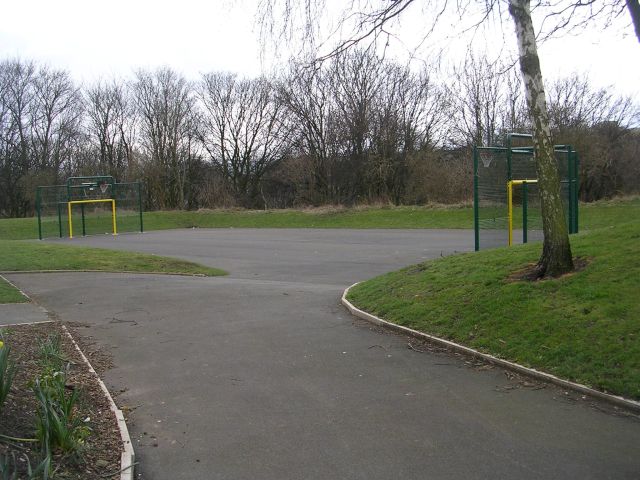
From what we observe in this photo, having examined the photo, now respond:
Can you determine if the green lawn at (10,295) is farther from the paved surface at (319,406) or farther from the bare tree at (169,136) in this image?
the bare tree at (169,136)

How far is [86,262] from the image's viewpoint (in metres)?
17.2

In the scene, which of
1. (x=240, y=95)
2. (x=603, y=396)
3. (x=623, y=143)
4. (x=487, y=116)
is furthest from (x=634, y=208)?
(x=240, y=95)

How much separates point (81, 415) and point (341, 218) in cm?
3471

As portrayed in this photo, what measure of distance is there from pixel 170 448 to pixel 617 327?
463cm

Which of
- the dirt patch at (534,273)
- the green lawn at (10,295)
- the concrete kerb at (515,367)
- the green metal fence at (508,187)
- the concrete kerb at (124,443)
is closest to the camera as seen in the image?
the concrete kerb at (124,443)

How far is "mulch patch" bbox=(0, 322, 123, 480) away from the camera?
3689mm

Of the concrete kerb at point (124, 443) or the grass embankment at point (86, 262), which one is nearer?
the concrete kerb at point (124, 443)

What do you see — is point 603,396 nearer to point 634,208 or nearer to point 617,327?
point 617,327

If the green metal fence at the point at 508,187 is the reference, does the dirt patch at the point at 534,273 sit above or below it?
below

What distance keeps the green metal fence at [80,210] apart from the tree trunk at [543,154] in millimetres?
30885

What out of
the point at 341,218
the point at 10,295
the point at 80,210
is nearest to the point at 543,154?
the point at 10,295

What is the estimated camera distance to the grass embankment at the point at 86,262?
16.4 metres

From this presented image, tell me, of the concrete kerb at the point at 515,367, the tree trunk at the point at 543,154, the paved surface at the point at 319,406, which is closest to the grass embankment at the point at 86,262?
the paved surface at the point at 319,406

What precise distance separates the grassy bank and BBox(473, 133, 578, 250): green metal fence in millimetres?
8823
